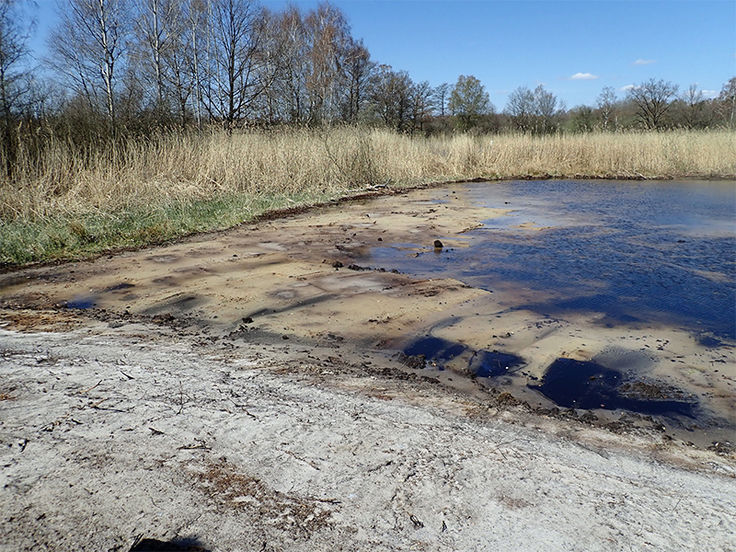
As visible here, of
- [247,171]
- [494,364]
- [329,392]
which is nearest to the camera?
[329,392]

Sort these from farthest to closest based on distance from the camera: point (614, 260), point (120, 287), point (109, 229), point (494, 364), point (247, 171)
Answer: point (247, 171) → point (109, 229) → point (614, 260) → point (120, 287) → point (494, 364)

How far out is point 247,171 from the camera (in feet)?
36.2

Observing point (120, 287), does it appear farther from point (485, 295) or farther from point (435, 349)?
point (485, 295)

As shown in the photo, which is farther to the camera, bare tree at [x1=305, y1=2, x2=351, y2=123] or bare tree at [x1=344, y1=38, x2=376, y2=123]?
bare tree at [x1=344, y1=38, x2=376, y2=123]

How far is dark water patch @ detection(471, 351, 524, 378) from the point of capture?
2861mm

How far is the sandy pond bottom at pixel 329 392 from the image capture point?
5.39ft

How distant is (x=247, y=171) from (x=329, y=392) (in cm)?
939

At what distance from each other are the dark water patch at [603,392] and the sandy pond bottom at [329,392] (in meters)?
0.01

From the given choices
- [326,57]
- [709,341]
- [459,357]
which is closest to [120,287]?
[459,357]

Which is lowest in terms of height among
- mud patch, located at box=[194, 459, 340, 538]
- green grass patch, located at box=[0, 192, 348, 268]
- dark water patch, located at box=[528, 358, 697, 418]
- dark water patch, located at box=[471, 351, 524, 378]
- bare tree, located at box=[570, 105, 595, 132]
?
dark water patch, located at box=[528, 358, 697, 418]

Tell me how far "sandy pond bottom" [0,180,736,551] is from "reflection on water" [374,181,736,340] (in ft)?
0.77

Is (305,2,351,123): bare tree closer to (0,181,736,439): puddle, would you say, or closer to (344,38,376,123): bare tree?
(344,38,376,123): bare tree

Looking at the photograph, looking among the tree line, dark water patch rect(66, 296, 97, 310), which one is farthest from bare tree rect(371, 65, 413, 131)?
dark water patch rect(66, 296, 97, 310)

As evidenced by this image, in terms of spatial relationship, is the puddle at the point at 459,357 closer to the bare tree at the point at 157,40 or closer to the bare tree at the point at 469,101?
the bare tree at the point at 157,40
